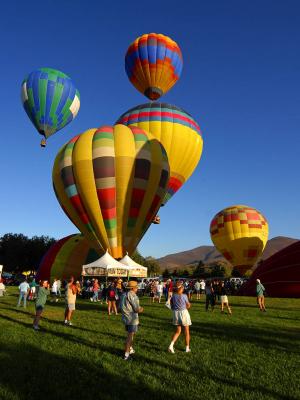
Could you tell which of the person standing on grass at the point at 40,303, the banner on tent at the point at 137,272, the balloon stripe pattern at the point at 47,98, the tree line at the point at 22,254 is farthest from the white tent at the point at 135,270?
the tree line at the point at 22,254

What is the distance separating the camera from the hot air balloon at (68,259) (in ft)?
130

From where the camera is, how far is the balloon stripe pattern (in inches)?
1382

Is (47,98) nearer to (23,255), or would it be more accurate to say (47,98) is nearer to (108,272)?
(108,272)

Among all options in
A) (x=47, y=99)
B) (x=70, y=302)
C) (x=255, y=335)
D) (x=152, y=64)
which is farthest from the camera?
(x=152, y=64)

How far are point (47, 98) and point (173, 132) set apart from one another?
A: 12071mm

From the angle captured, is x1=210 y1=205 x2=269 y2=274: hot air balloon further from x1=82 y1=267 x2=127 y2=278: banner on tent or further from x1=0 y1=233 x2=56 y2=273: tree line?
x1=0 y1=233 x2=56 y2=273: tree line

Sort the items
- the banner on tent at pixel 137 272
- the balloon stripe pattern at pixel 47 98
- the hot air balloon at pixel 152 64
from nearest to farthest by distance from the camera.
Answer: the banner on tent at pixel 137 272 → the balloon stripe pattern at pixel 47 98 → the hot air balloon at pixel 152 64

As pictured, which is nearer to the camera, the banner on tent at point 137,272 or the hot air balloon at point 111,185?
the banner on tent at point 137,272

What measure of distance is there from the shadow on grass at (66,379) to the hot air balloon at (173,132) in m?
29.2

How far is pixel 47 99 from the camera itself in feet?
115

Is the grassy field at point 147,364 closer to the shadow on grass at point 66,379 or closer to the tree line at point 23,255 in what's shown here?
the shadow on grass at point 66,379

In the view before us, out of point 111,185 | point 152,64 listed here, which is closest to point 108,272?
point 111,185

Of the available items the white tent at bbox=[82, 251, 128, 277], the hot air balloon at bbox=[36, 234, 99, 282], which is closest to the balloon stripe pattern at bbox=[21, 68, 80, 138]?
the hot air balloon at bbox=[36, 234, 99, 282]

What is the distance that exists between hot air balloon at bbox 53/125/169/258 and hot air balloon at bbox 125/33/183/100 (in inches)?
574
